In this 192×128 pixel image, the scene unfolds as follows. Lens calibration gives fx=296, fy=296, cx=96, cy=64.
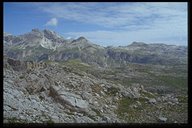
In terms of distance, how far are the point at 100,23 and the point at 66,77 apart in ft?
6.03

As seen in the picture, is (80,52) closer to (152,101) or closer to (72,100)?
(152,101)

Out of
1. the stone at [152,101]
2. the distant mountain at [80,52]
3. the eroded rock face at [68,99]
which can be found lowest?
the stone at [152,101]

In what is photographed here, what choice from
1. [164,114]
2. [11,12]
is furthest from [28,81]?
[164,114]

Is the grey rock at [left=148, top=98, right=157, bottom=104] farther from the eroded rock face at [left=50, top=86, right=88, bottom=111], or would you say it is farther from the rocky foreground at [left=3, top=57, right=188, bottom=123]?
the eroded rock face at [left=50, top=86, right=88, bottom=111]

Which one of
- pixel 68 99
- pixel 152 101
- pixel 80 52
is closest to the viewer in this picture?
pixel 68 99

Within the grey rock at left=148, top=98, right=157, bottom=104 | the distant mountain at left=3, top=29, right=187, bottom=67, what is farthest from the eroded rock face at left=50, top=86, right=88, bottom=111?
the grey rock at left=148, top=98, right=157, bottom=104

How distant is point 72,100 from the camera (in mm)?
6578

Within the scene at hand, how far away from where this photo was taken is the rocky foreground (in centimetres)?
582

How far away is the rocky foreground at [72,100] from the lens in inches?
229

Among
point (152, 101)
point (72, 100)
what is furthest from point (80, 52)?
point (72, 100)

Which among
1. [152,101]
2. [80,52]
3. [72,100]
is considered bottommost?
[152,101]

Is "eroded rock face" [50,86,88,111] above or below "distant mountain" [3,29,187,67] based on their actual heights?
below

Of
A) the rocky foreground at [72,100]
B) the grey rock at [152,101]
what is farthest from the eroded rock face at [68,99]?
the grey rock at [152,101]

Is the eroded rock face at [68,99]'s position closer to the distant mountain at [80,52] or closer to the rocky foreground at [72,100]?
the rocky foreground at [72,100]
